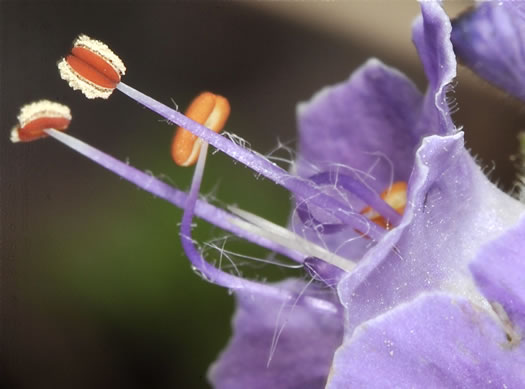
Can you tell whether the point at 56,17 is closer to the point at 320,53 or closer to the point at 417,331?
the point at 320,53

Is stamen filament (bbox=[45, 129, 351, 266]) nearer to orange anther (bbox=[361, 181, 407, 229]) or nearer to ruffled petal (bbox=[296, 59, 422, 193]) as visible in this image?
orange anther (bbox=[361, 181, 407, 229])

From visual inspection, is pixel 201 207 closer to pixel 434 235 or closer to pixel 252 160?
pixel 252 160

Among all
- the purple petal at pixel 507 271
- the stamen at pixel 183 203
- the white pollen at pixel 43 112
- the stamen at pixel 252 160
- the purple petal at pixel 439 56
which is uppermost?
the purple petal at pixel 439 56

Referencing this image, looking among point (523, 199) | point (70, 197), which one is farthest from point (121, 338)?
point (523, 199)

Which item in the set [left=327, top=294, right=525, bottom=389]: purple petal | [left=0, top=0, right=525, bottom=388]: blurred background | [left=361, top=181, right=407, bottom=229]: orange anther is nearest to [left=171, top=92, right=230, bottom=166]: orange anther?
[left=361, top=181, right=407, bottom=229]: orange anther

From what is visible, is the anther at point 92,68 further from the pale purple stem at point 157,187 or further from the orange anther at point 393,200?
the orange anther at point 393,200

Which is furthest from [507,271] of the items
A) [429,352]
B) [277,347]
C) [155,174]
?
[155,174]

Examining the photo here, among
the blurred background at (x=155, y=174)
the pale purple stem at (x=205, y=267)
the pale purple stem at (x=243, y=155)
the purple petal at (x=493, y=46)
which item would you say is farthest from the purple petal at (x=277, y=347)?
the blurred background at (x=155, y=174)
